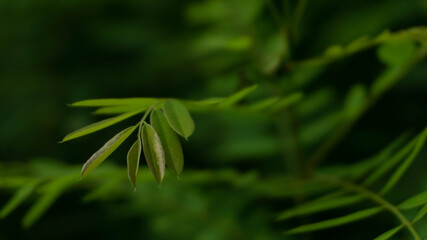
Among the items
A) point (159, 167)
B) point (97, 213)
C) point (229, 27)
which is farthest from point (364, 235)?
point (159, 167)

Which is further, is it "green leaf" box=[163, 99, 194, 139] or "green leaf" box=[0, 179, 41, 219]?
"green leaf" box=[0, 179, 41, 219]

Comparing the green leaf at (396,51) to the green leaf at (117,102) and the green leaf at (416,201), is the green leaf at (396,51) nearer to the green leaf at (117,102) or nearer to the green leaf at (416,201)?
the green leaf at (416,201)

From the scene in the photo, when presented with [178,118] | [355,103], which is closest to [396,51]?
[355,103]

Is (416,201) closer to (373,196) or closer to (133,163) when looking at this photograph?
(373,196)

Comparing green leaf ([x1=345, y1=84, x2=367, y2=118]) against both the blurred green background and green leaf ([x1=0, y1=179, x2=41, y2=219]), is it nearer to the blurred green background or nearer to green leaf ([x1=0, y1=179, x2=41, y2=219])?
the blurred green background

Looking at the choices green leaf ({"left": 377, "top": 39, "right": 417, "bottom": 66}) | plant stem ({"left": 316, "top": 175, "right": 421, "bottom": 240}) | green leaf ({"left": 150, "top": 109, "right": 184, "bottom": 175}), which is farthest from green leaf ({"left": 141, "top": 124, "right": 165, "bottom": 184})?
green leaf ({"left": 377, "top": 39, "right": 417, "bottom": 66})

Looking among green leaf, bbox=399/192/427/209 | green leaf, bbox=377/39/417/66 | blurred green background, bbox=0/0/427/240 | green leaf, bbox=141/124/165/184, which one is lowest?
green leaf, bbox=399/192/427/209
